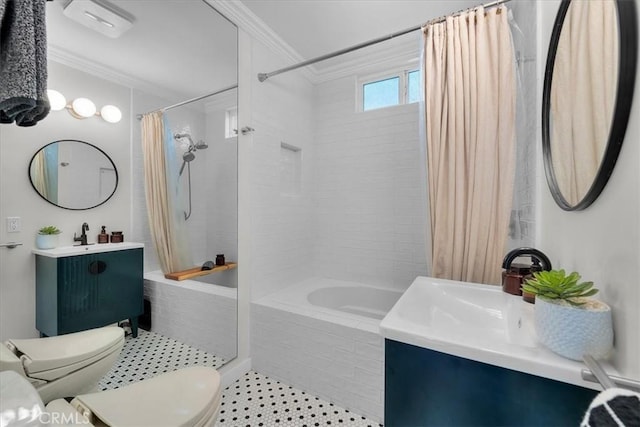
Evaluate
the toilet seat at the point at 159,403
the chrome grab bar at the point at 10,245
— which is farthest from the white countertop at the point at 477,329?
the chrome grab bar at the point at 10,245

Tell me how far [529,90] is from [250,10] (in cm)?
194

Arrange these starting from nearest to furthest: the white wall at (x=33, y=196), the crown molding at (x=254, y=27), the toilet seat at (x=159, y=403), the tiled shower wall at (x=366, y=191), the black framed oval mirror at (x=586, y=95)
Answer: the black framed oval mirror at (x=586, y=95) < the toilet seat at (x=159, y=403) < the white wall at (x=33, y=196) < the crown molding at (x=254, y=27) < the tiled shower wall at (x=366, y=191)

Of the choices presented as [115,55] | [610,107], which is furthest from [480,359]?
[115,55]

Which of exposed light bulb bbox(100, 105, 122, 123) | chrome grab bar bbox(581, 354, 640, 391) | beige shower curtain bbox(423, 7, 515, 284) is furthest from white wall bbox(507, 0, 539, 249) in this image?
exposed light bulb bbox(100, 105, 122, 123)

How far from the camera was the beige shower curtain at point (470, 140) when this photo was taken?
1517mm

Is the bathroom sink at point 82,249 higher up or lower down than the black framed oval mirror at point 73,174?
lower down

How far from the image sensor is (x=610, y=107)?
0.68 metres

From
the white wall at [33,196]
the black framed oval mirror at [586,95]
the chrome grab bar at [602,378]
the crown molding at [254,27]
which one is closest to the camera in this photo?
the chrome grab bar at [602,378]

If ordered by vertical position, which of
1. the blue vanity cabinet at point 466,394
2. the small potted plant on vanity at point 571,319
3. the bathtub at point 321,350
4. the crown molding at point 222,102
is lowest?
the bathtub at point 321,350

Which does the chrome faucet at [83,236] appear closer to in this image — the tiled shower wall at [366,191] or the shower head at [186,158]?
the shower head at [186,158]

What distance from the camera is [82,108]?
3.78 ft

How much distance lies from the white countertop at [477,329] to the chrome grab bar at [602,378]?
2 cm

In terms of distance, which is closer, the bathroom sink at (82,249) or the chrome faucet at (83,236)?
the bathroom sink at (82,249)

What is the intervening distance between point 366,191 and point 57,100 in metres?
2.23
